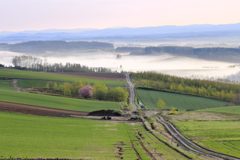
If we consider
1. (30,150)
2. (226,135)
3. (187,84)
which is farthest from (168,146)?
(187,84)

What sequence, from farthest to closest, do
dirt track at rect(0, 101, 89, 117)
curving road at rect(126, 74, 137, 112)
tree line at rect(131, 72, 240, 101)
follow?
tree line at rect(131, 72, 240, 101) < curving road at rect(126, 74, 137, 112) < dirt track at rect(0, 101, 89, 117)

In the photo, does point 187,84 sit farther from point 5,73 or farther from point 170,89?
point 5,73

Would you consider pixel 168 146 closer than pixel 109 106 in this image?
Yes

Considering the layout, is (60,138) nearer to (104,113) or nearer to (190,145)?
(190,145)

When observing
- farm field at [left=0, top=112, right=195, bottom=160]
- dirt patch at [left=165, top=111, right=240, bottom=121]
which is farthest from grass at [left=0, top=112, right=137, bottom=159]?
dirt patch at [left=165, top=111, right=240, bottom=121]

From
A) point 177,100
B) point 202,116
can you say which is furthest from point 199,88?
point 202,116

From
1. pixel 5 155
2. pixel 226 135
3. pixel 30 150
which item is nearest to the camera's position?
pixel 5 155

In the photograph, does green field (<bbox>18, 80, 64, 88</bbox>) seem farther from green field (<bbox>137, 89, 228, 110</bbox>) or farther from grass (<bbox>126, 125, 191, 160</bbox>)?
grass (<bbox>126, 125, 191, 160</bbox>)
